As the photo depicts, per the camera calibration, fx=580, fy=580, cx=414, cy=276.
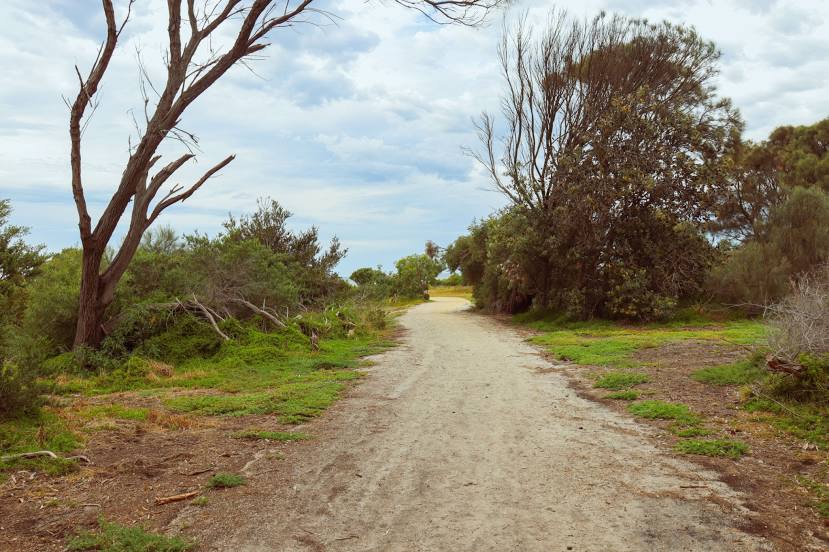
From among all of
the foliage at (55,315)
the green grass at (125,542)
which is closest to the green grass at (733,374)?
the green grass at (125,542)

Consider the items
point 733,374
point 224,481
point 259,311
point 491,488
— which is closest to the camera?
point 491,488

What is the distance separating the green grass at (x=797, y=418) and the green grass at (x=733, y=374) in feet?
3.33

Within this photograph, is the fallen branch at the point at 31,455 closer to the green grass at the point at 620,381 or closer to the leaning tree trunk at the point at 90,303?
the leaning tree trunk at the point at 90,303

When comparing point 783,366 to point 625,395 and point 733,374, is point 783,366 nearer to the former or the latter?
point 733,374

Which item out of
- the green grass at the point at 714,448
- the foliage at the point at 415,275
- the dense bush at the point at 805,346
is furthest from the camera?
the foliage at the point at 415,275

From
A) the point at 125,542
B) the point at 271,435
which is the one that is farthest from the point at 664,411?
the point at 125,542

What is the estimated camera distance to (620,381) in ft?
29.6

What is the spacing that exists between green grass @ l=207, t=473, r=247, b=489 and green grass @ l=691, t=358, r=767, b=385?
22.2 ft

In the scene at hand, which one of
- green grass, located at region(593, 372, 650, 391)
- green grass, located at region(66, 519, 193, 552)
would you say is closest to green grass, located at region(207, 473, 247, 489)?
green grass, located at region(66, 519, 193, 552)

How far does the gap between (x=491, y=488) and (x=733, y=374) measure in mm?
5509

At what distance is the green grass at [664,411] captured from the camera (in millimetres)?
6673

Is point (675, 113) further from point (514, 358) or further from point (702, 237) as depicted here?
point (514, 358)

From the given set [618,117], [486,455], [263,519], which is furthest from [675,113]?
[263,519]

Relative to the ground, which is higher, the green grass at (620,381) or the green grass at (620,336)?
the green grass at (620,336)
